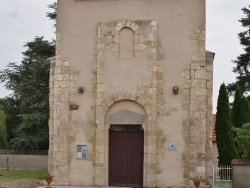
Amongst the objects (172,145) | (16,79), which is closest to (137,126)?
(172,145)

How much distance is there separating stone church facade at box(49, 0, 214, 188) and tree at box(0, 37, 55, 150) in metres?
8.71

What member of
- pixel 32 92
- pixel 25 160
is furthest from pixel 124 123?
pixel 32 92

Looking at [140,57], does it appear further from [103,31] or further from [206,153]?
[206,153]

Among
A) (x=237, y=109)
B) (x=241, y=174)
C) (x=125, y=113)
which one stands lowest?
(x=241, y=174)

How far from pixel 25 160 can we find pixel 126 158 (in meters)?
9.88

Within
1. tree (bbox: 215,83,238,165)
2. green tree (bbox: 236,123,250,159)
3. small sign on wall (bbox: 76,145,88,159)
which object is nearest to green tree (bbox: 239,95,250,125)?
tree (bbox: 215,83,238,165)

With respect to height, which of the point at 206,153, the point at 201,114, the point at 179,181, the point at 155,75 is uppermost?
the point at 155,75

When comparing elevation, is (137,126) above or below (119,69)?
below

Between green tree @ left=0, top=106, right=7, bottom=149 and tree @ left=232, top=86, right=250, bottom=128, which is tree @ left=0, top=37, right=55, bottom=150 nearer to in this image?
green tree @ left=0, top=106, right=7, bottom=149

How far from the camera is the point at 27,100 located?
94.5 feet

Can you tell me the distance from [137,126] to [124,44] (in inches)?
140

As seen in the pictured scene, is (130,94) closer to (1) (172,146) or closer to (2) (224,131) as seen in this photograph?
(1) (172,146)

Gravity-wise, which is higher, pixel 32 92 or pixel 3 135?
pixel 32 92

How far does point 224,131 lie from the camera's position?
22.2 m
